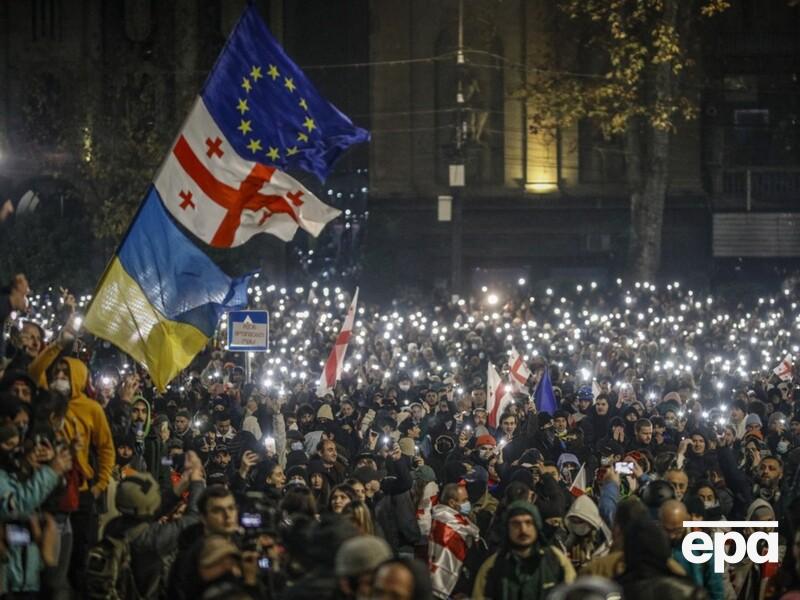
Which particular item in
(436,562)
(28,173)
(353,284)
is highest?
(28,173)

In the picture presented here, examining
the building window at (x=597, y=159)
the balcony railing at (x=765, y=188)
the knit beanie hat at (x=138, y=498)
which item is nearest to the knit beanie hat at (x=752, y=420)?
the knit beanie hat at (x=138, y=498)

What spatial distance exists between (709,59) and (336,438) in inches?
1176

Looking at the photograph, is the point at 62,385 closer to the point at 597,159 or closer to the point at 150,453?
the point at 150,453

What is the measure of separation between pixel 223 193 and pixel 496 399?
314 inches

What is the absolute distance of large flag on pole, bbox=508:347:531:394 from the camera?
840 inches

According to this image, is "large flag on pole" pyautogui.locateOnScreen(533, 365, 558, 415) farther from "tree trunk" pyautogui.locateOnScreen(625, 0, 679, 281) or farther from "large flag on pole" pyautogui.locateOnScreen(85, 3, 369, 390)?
"tree trunk" pyautogui.locateOnScreen(625, 0, 679, 281)

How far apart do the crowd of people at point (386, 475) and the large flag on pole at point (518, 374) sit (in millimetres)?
113

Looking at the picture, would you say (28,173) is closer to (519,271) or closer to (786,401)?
(519,271)

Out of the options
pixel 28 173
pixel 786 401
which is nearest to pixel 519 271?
pixel 28 173

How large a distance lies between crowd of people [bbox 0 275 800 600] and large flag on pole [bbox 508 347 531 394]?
0.11 meters

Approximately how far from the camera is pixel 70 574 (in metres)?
9.93

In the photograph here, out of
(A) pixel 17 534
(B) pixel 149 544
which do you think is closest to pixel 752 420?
(B) pixel 149 544

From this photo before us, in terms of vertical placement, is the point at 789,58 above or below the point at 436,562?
above

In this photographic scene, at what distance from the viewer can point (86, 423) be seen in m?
10.4
